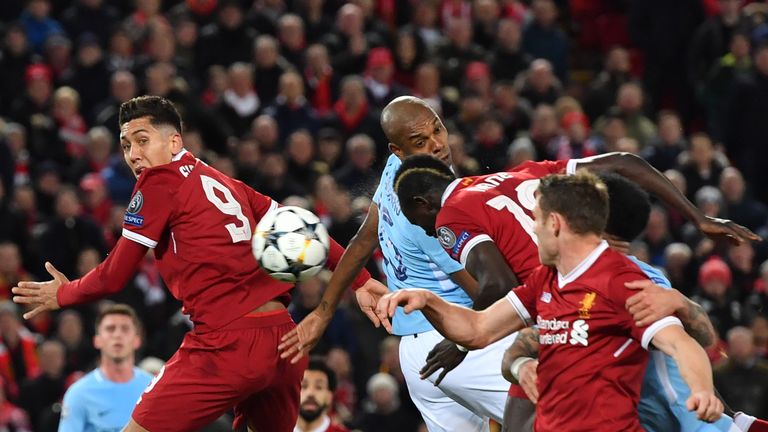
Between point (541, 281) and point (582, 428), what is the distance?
2.01ft

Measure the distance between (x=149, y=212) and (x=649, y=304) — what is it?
2.51 metres

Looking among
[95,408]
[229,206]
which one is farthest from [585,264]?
[95,408]

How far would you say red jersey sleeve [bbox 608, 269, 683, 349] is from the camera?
521 cm

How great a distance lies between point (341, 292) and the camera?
727 cm

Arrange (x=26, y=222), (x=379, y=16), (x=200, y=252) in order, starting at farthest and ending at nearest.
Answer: (x=379, y=16)
(x=26, y=222)
(x=200, y=252)

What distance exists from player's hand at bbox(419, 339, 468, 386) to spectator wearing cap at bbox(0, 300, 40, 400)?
646cm

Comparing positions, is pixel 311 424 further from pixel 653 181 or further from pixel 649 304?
pixel 649 304

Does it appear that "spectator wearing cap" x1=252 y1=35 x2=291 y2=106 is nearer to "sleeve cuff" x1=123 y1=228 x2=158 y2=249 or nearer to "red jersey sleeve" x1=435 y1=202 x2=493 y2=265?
"sleeve cuff" x1=123 y1=228 x2=158 y2=249

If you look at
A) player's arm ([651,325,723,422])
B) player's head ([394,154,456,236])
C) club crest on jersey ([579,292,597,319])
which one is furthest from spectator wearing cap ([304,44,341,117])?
player's arm ([651,325,723,422])

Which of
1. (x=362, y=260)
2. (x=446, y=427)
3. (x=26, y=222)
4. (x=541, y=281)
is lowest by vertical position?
(x=26, y=222)

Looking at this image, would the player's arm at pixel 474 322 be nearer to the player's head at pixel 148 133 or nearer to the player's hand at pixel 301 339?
the player's hand at pixel 301 339

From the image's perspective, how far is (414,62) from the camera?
15.4m

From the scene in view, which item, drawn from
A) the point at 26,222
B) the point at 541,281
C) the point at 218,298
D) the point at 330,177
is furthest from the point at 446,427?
the point at 26,222

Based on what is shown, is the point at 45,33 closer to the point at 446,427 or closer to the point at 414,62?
the point at 414,62
